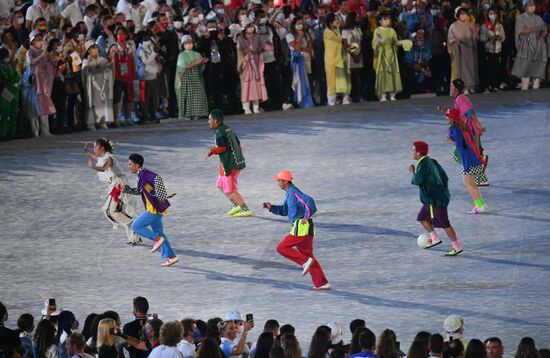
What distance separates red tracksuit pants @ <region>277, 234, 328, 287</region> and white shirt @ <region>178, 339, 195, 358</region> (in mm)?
4531

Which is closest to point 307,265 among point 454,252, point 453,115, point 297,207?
point 297,207

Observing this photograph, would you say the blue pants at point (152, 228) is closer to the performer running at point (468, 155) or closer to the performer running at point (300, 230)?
→ the performer running at point (300, 230)

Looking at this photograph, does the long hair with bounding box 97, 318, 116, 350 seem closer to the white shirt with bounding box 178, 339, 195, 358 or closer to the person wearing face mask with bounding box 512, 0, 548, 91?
the white shirt with bounding box 178, 339, 195, 358

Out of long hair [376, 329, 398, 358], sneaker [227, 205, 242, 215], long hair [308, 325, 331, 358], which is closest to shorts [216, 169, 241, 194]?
sneaker [227, 205, 242, 215]

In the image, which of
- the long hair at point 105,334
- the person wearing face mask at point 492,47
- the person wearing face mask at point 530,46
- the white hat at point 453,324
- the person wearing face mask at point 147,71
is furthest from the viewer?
the person wearing face mask at point 530,46

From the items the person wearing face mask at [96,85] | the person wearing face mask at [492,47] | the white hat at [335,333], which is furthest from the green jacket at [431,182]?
the person wearing face mask at [492,47]

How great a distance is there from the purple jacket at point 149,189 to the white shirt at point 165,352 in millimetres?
6243

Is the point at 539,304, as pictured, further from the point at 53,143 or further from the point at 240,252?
the point at 53,143

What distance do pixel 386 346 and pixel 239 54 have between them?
1637 centimetres

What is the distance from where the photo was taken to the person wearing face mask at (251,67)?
1072 inches

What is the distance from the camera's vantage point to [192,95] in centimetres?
2711

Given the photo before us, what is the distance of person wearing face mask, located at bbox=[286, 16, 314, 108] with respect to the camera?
27.8 meters

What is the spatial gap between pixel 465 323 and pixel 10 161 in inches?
423

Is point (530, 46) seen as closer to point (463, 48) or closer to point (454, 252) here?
point (463, 48)
